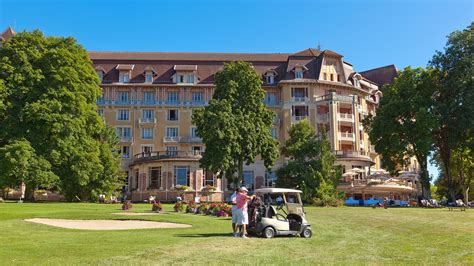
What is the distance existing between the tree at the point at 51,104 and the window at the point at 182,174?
1306 centimetres

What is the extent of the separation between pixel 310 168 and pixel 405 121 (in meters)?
11.8

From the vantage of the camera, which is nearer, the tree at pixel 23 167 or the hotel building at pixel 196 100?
the tree at pixel 23 167

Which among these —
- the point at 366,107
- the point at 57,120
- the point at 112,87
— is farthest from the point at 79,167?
the point at 366,107

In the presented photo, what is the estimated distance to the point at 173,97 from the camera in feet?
225

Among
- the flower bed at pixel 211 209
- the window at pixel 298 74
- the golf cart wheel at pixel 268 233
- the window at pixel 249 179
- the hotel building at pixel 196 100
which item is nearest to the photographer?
the golf cart wheel at pixel 268 233

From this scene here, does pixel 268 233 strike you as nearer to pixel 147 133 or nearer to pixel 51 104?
pixel 51 104

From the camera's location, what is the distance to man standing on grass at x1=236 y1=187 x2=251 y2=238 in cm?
1650

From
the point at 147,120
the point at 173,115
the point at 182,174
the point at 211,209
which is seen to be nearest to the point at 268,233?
the point at 211,209

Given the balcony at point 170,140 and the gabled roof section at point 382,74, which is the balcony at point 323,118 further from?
the gabled roof section at point 382,74

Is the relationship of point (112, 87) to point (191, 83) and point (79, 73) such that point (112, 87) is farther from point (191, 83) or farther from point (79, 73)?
point (79, 73)

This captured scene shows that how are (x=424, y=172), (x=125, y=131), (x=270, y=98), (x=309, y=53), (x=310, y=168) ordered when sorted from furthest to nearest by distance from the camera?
1. (x=309, y=53)
2. (x=270, y=98)
3. (x=125, y=131)
4. (x=424, y=172)
5. (x=310, y=168)

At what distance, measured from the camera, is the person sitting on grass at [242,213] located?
16500 millimetres

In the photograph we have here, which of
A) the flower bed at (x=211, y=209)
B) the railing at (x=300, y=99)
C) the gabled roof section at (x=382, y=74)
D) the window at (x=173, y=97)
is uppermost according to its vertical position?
the gabled roof section at (x=382, y=74)

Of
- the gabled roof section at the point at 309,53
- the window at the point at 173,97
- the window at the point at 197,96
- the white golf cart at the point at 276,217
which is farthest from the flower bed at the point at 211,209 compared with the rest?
the gabled roof section at the point at 309,53
